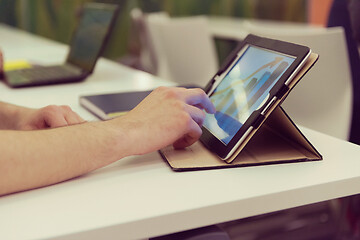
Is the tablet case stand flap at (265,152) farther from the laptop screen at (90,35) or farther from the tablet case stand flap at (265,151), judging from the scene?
the laptop screen at (90,35)

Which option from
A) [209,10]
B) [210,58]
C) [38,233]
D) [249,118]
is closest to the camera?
[38,233]

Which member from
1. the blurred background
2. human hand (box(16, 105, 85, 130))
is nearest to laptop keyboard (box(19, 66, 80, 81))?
human hand (box(16, 105, 85, 130))

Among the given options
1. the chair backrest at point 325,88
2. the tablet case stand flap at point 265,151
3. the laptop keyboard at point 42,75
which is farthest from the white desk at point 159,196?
the chair backrest at point 325,88

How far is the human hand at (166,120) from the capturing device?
2.49ft

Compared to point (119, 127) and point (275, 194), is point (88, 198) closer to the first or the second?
point (119, 127)

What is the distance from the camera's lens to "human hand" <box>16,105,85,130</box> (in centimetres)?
89

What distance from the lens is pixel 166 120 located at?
2.55 ft

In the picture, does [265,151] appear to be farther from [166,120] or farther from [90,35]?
[90,35]

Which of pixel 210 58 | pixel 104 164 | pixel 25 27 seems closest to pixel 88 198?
pixel 104 164

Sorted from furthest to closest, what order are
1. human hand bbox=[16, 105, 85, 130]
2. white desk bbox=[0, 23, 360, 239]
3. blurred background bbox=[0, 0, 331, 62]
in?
blurred background bbox=[0, 0, 331, 62]
human hand bbox=[16, 105, 85, 130]
white desk bbox=[0, 23, 360, 239]

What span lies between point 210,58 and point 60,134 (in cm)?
202

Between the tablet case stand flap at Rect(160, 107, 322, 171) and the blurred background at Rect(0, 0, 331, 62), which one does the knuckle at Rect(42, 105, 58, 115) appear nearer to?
the tablet case stand flap at Rect(160, 107, 322, 171)

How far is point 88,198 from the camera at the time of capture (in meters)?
0.66

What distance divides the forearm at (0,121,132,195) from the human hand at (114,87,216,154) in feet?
0.09
